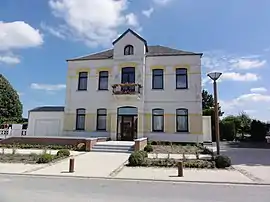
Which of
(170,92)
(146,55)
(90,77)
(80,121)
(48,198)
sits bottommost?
(48,198)

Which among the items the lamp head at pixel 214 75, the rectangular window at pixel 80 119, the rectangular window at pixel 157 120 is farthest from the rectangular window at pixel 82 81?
the lamp head at pixel 214 75

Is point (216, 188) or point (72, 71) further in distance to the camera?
point (72, 71)

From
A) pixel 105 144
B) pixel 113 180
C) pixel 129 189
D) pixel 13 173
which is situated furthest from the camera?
pixel 105 144

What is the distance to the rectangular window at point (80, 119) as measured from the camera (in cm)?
2539

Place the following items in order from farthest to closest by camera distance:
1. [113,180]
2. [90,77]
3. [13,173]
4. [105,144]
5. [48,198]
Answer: [90,77] < [105,144] < [13,173] < [113,180] < [48,198]

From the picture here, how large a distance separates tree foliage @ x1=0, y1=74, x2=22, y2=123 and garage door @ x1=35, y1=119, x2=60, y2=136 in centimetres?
1183

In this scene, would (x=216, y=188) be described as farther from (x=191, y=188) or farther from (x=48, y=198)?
(x=48, y=198)

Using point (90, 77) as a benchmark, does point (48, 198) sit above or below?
below

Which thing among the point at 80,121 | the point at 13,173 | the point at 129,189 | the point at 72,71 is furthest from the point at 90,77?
the point at 129,189

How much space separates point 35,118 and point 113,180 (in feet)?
63.6

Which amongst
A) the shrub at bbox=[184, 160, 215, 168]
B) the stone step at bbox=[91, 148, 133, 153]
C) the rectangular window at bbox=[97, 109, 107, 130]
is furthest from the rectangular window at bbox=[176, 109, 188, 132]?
the shrub at bbox=[184, 160, 215, 168]

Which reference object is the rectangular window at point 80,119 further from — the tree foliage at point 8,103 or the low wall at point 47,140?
the tree foliage at point 8,103

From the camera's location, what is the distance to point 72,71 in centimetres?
2636

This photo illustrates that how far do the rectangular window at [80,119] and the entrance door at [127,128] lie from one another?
3.94 metres
